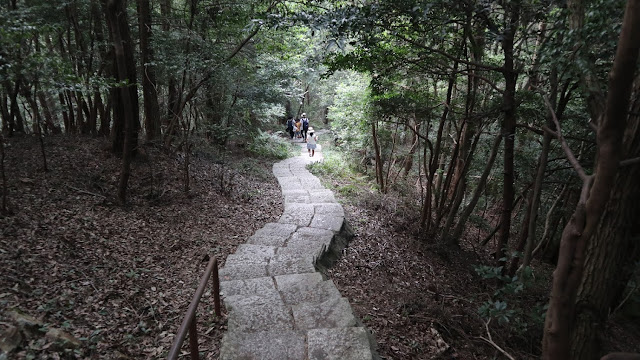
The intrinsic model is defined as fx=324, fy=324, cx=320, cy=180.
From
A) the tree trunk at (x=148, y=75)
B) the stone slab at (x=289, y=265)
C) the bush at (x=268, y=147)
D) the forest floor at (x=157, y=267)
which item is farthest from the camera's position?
the bush at (x=268, y=147)

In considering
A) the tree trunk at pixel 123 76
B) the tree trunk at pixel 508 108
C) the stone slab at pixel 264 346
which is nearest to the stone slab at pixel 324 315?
the stone slab at pixel 264 346

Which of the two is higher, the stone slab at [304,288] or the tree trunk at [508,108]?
the tree trunk at [508,108]

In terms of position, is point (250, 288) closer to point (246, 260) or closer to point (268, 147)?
point (246, 260)

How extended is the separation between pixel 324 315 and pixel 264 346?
78 cm

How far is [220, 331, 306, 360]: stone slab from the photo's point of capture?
2.86m

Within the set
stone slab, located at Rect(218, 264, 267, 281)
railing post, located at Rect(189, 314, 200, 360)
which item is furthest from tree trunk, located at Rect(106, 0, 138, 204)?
railing post, located at Rect(189, 314, 200, 360)

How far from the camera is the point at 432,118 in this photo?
618cm

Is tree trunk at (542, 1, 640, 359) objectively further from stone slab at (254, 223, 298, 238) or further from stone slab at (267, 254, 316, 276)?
stone slab at (254, 223, 298, 238)

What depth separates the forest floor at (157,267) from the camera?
10.3ft

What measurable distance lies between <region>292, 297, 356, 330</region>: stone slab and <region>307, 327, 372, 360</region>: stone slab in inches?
7.4

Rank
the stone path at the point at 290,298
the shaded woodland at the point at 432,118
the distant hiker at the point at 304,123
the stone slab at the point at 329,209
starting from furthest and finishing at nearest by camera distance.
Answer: the distant hiker at the point at 304,123 < the stone slab at the point at 329,209 < the stone path at the point at 290,298 < the shaded woodland at the point at 432,118

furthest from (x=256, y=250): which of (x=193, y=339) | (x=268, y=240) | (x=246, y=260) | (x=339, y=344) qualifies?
(x=193, y=339)

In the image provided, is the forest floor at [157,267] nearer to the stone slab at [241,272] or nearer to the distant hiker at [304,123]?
the stone slab at [241,272]

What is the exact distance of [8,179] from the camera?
563cm
